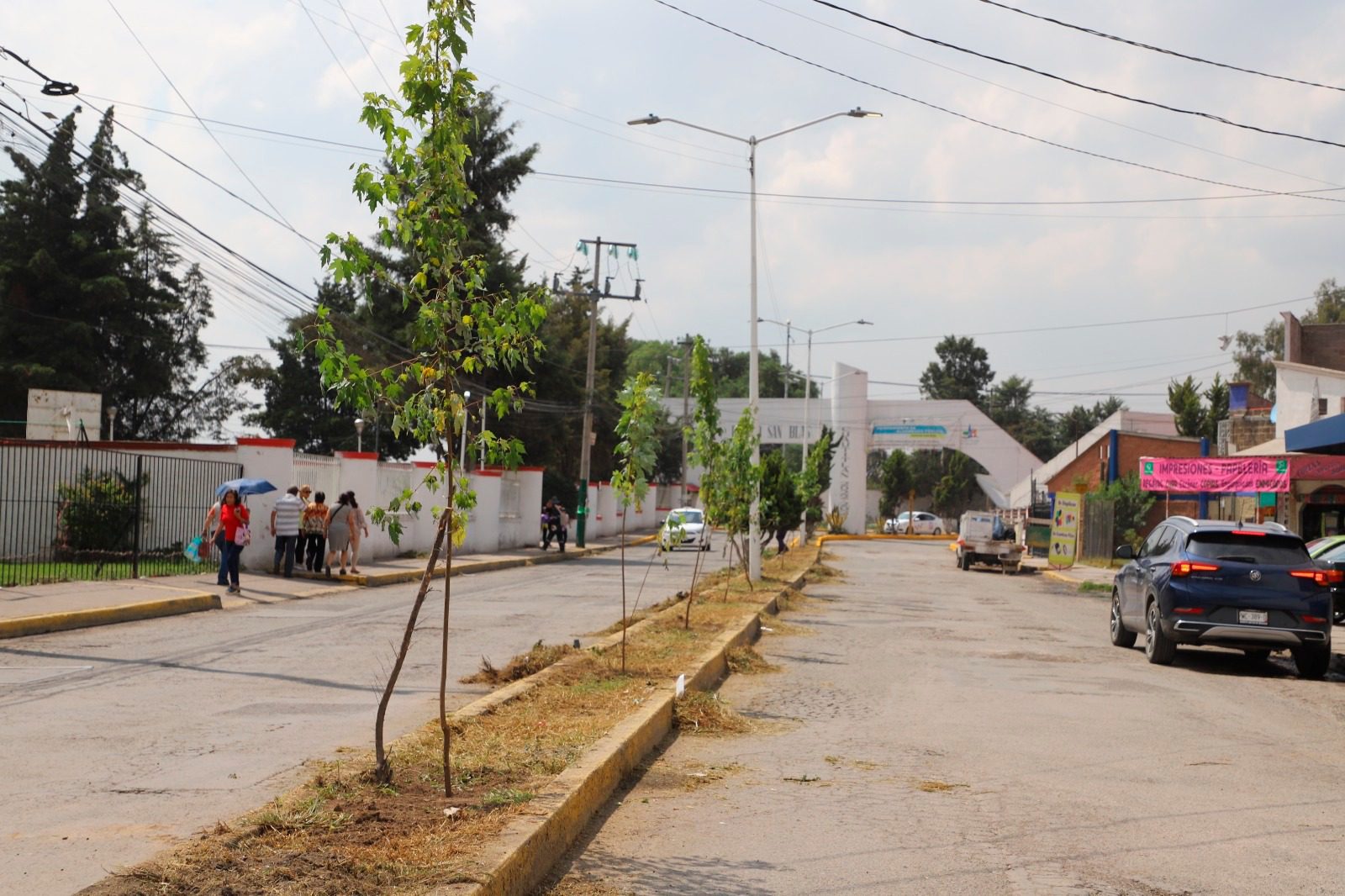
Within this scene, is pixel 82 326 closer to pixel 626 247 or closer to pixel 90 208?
pixel 90 208

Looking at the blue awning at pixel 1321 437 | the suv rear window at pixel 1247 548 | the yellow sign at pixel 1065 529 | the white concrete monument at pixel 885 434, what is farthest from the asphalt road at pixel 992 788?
the white concrete monument at pixel 885 434

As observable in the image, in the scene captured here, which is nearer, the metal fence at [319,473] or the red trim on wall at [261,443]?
the red trim on wall at [261,443]

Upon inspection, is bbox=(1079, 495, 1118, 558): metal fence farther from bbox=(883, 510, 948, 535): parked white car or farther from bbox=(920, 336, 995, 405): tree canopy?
bbox=(920, 336, 995, 405): tree canopy

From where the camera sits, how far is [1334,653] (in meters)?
18.0

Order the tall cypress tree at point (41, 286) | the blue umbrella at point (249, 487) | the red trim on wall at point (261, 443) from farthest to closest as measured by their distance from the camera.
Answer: the tall cypress tree at point (41, 286), the red trim on wall at point (261, 443), the blue umbrella at point (249, 487)

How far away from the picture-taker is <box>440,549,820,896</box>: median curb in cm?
530

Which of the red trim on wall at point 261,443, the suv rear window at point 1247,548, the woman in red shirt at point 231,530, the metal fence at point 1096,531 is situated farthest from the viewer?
the metal fence at point 1096,531

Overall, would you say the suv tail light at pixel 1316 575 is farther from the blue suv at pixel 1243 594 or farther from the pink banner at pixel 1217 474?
the pink banner at pixel 1217 474

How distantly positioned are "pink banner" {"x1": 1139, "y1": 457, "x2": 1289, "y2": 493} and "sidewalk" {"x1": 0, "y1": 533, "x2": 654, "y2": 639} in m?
20.1

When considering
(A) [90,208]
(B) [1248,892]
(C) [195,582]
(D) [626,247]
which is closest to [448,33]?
(B) [1248,892]

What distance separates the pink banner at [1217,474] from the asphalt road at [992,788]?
18.6 meters

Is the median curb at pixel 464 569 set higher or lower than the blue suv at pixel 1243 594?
lower

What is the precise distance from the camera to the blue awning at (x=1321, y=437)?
25.2 metres

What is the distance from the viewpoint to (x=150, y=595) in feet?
64.3
